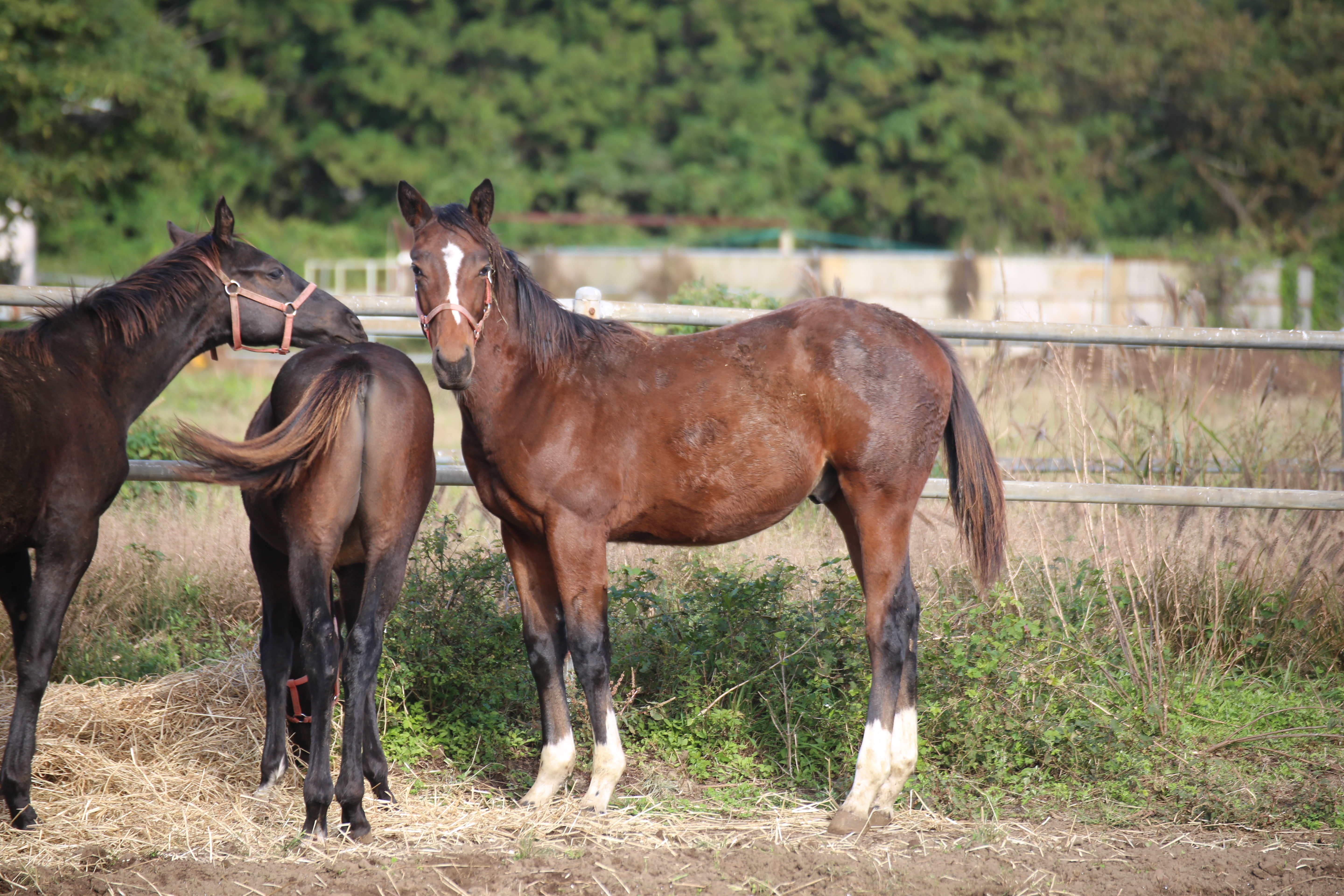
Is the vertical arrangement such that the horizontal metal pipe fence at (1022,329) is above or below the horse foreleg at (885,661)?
above

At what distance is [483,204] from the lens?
3574mm

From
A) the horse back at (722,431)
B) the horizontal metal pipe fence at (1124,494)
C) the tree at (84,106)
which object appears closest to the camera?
the horse back at (722,431)

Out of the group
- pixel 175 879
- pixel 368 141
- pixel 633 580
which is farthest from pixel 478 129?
pixel 175 879

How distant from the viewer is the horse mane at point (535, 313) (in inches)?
141

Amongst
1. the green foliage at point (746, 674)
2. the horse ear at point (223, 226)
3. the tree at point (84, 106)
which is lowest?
the green foliage at point (746, 674)

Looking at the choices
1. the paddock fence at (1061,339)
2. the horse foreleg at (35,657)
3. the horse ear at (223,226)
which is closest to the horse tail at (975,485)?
the paddock fence at (1061,339)

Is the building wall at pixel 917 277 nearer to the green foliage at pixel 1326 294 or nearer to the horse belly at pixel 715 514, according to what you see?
the green foliage at pixel 1326 294

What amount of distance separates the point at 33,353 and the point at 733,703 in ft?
9.66

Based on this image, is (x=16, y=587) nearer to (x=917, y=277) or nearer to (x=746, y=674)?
(x=746, y=674)

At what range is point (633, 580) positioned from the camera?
490 cm

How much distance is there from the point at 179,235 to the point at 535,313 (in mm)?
1597

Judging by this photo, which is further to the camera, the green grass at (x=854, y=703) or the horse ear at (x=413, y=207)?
the green grass at (x=854, y=703)

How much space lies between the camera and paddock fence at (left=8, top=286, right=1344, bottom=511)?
15.1ft

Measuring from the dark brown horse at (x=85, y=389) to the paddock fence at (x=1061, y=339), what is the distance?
2.79 feet
